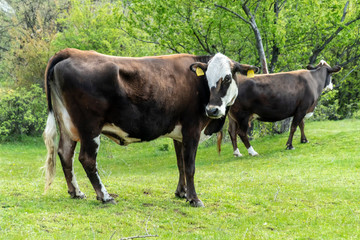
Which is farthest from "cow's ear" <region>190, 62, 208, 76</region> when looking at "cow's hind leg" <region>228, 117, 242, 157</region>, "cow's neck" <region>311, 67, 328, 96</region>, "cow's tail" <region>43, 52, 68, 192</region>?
"cow's neck" <region>311, 67, 328, 96</region>

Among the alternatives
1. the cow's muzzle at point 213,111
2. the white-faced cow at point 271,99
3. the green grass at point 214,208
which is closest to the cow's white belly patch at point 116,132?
the green grass at point 214,208

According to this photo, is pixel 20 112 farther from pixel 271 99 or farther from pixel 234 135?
pixel 271 99

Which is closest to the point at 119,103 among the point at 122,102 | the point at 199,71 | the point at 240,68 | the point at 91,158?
the point at 122,102

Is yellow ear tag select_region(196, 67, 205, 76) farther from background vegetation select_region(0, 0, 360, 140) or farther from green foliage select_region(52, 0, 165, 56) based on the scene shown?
green foliage select_region(52, 0, 165, 56)

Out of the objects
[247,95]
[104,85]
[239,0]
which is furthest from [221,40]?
[104,85]

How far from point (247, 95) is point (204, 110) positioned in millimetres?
7055

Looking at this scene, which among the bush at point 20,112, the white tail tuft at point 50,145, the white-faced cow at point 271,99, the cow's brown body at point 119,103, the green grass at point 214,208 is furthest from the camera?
the bush at point 20,112

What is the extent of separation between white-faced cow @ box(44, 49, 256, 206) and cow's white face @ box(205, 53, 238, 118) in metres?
0.02

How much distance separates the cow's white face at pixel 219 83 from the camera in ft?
23.6

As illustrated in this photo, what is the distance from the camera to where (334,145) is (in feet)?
49.7

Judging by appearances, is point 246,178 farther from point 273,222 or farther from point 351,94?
point 351,94

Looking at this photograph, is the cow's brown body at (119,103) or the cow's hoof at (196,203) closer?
the cow's brown body at (119,103)

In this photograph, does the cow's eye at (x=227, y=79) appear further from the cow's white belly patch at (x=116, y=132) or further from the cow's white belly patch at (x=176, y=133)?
the cow's white belly patch at (x=116, y=132)

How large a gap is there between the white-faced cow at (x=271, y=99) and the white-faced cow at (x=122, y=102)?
6747 mm
